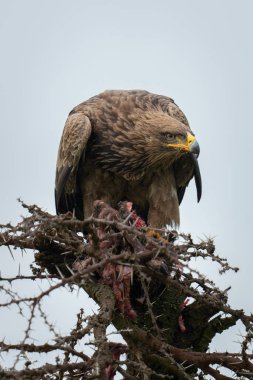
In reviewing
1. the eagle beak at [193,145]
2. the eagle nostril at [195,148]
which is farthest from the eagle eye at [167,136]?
the eagle nostril at [195,148]

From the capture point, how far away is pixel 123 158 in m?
7.85

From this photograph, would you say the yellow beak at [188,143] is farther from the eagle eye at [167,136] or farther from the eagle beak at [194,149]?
the eagle eye at [167,136]

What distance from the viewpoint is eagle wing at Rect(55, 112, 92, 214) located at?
7.64 metres

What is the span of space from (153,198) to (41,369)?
13.0 ft

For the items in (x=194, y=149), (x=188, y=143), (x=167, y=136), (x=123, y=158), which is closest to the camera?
(x=194, y=149)

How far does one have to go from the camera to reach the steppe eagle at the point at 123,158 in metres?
7.71

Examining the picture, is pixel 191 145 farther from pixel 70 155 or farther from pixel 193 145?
pixel 70 155

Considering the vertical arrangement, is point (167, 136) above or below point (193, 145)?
above

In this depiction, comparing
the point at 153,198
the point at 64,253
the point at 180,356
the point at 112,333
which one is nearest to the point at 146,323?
the point at 180,356

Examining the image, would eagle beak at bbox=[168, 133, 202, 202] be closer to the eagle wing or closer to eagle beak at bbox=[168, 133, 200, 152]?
eagle beak at bbox=[168, 133, 200, 152]

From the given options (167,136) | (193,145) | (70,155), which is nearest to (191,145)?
(193,145)

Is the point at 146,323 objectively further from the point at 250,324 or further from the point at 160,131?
the point at 160,131

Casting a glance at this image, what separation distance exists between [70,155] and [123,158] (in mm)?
592

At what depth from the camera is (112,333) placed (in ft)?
13.3
